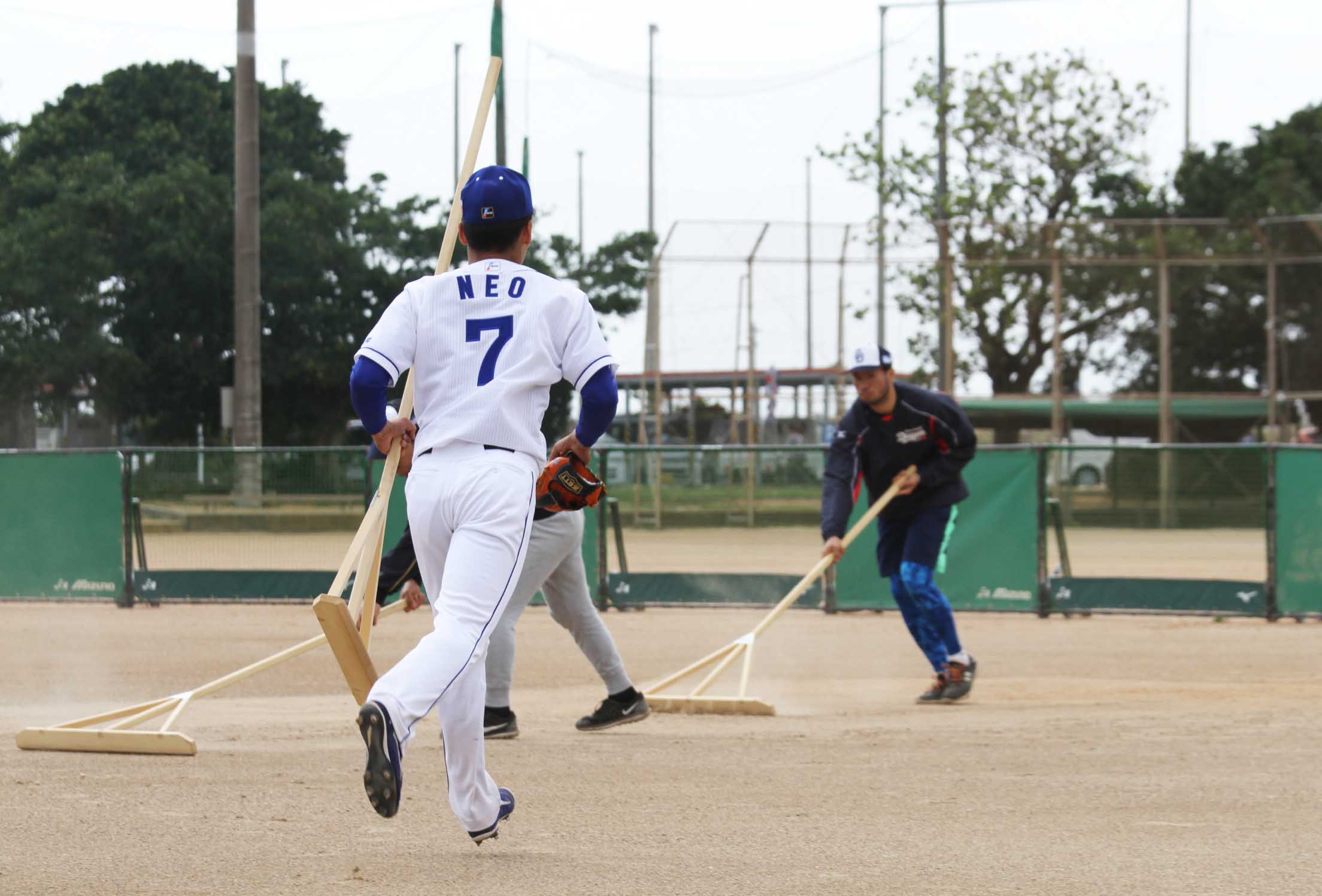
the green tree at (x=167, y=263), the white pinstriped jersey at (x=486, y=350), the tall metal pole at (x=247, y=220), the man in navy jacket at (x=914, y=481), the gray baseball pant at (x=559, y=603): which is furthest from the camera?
the green tree at (x=167, y=263)

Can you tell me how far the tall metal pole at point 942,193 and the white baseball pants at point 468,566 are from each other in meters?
19.8

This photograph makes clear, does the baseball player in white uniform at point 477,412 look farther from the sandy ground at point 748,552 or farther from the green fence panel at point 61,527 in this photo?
the green fence panel at point 61,527

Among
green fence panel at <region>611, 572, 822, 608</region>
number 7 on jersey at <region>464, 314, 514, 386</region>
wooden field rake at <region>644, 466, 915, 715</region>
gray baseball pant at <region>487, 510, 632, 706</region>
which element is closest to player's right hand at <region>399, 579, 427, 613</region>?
gray baseball pant at <region>487, 510, 632, 706</region>

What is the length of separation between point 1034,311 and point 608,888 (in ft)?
83.4

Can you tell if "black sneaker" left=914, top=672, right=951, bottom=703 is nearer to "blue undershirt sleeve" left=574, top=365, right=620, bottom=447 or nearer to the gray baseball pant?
the gray baseball pant

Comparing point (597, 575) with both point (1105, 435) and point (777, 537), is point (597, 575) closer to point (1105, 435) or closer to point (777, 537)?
point (777, 537)

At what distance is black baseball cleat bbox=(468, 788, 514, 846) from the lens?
4309 mm

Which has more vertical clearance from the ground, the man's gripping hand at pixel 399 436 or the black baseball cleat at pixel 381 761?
the man's gripping hand at pixel 399 436

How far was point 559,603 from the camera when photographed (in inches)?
270

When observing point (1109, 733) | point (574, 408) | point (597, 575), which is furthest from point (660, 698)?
point (574, 408)

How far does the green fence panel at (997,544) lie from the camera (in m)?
12.9

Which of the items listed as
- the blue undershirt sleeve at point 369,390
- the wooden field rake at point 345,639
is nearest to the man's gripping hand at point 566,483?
the wooden field rake at point 345,639

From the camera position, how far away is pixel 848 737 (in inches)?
277

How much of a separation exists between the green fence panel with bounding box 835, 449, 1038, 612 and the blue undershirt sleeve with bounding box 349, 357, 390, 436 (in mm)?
8884
